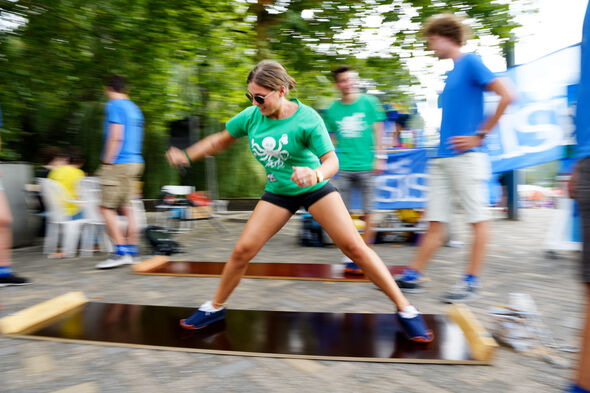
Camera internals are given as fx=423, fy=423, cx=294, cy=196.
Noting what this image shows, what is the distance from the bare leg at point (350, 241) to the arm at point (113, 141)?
345 centimetres

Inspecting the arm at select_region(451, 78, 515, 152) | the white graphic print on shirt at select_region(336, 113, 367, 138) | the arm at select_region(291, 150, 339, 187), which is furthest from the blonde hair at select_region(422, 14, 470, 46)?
the arm at select_region(291, 150, 339, 187)

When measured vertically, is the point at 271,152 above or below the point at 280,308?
above

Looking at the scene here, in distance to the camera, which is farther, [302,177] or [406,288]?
[406,288]

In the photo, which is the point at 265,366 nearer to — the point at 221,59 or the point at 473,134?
the point at 473,134

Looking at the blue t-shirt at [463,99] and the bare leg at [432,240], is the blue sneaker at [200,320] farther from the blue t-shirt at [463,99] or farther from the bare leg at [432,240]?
the blue t-shirt at [463,99]

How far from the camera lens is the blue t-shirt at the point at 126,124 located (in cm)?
534

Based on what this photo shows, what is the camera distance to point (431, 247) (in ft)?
13.1

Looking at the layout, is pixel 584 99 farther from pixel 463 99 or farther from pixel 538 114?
pixel 538 114

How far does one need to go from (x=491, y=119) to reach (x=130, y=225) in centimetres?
462

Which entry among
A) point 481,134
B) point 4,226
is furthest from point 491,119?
point 4,226

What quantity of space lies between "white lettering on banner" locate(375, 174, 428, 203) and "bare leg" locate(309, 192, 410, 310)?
4.03 m

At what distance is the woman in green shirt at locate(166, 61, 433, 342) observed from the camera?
2.83m

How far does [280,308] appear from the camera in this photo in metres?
3.78

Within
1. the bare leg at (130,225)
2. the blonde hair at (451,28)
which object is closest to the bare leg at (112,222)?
the bare leg at (130,225)
